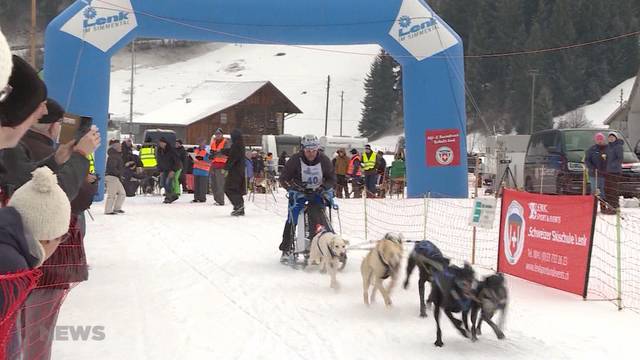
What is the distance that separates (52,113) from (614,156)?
35.7 ft

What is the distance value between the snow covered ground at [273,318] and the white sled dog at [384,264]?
183 mm

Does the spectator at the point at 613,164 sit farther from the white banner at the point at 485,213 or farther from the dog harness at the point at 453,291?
the dog harness at the point at 453,291

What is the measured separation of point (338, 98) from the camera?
9038cm

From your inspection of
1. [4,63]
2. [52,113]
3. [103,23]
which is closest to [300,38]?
[103,23]

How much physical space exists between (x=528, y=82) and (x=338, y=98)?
2980cm

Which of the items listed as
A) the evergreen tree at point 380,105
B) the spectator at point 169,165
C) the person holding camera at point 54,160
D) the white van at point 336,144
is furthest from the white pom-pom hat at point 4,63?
the evergreen tree at point 380,105

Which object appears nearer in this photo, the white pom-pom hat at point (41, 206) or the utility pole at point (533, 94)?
the white pom-pom hat at point (41, 206)

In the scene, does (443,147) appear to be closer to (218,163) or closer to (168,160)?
(218,163)

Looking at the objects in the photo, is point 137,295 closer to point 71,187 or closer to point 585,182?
point 71,187

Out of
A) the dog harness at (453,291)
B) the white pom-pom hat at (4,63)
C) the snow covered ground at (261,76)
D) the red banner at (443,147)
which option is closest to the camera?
the white pom-pom hat at (4,63)

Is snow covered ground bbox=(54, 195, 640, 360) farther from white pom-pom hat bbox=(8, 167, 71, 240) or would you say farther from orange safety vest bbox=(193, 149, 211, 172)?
orange safety vest bbox=(193, 149, 211, 172)

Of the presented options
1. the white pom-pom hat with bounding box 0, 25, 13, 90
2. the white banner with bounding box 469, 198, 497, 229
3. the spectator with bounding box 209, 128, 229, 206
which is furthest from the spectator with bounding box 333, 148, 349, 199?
the white pom-pom hat with bounding box 0, 25, 13, 90

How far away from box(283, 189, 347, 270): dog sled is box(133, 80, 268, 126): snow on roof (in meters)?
48.5

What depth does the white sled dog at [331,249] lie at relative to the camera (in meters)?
6.87
